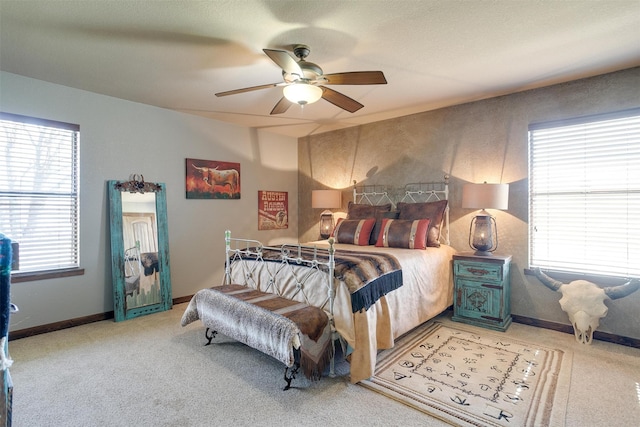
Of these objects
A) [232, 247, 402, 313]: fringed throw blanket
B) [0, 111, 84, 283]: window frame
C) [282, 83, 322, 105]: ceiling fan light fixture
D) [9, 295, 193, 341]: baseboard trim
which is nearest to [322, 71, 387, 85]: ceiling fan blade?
[282, 83, 322, 105]: ceiling fan light fixture

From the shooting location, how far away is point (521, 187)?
3.63 meters

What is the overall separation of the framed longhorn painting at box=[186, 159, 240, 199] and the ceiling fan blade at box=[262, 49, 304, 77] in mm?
2675

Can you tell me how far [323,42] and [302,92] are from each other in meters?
0.44

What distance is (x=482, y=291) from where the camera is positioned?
348 centimetres

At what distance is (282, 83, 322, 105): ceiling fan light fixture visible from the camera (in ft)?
8.07

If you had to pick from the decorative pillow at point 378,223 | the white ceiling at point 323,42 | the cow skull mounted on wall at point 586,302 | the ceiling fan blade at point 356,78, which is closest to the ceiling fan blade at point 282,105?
the white ceiling at point 323,42

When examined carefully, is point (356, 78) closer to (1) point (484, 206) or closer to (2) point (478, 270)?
(1) point (484, 206)

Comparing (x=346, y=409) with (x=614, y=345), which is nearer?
(x=346, y=409)

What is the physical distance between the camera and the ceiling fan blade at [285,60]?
6.80 ft

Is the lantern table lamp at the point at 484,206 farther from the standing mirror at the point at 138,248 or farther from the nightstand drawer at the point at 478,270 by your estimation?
the standing mirror at the point at 138,248

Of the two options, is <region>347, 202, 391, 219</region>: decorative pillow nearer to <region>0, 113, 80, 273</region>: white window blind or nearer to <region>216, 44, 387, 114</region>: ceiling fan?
<region>216, 44, 387, 114</region>: ceiling fan

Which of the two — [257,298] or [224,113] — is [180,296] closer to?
[257,298]

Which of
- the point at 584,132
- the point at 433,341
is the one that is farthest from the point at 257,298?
the point at 584,132

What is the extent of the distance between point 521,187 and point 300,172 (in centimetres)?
353
